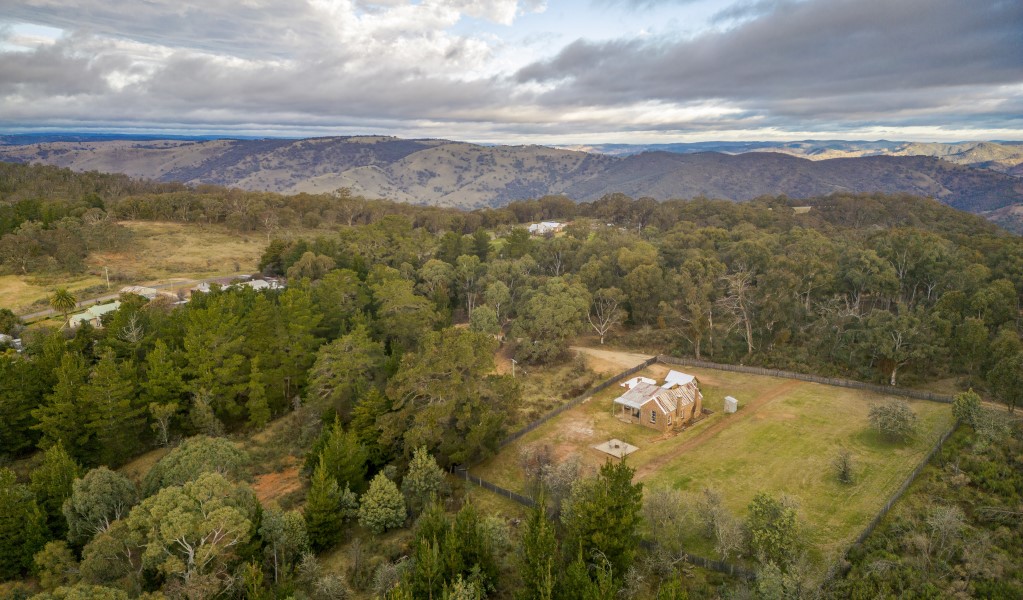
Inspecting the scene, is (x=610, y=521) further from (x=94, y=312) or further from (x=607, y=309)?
(x=94, y=312)

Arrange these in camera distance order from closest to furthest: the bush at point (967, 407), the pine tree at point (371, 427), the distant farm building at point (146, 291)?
the bush at point (967, 407) < the pine tree at point (371, 427) < the distant farm building at point (146, 291)

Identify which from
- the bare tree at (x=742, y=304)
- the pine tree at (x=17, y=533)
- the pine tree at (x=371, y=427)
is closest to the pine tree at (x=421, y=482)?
the pine tree at (x=371, y=427)

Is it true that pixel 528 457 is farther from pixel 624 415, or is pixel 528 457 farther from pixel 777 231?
pixel 777 231

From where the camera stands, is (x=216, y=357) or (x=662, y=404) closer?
(x=662, y=404)

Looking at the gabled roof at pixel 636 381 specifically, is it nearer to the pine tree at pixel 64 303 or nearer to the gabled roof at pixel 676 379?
the gabled roof at pixel 676 379

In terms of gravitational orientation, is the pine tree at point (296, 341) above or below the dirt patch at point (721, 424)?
above

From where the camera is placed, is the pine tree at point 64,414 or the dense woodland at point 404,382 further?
the pine tree at point 64,414

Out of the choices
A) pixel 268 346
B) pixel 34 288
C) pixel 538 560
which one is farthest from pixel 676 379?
pixel 34 288

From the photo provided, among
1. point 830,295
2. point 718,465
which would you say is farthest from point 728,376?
point 830,295

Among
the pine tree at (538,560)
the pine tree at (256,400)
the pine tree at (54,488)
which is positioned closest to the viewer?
the pine tree at (538,560)
